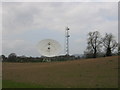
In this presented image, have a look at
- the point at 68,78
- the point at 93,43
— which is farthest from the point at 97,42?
the point at 68,78

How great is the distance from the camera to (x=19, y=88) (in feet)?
45.0

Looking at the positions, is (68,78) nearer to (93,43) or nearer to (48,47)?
(48,47)

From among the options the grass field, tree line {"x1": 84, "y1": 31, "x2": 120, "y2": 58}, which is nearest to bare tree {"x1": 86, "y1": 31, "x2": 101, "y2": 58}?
tree line {"x1": 84, "y1": 31, "x2": 120, "y2": 58}

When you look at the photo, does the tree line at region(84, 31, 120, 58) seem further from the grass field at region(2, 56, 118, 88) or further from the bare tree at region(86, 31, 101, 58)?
the grass field at region(2, 56, 118, 88)

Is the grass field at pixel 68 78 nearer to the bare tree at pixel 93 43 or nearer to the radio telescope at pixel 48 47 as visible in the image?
the radio telescope at pixel 48 47

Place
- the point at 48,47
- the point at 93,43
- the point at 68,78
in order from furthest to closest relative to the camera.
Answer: the point at 93,43 < the point at 48,47 < the point at 68,78

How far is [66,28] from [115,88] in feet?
123

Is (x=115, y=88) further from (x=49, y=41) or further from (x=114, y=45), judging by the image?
(x=114, y=45)

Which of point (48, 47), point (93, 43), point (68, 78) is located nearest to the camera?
point (68, 78)

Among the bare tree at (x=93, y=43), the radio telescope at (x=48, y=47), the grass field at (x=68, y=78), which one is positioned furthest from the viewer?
the bare tree at (x=93, y=43)

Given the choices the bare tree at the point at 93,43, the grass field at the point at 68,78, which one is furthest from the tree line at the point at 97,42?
the grass field at the point at 68,78

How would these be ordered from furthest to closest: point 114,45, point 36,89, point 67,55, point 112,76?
point 114,45 < point 67,55 < point 112,76 < point 36,89

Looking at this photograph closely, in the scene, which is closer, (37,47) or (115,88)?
(115,88)

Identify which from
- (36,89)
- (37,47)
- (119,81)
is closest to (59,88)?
(36,89)
